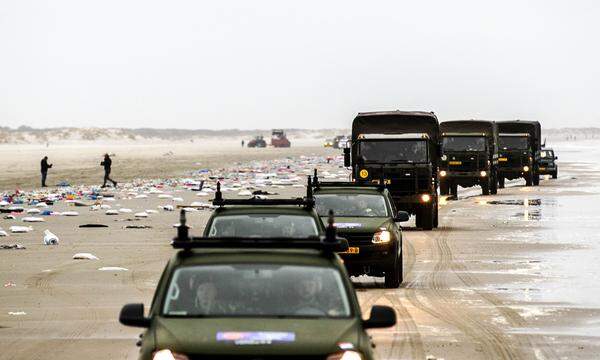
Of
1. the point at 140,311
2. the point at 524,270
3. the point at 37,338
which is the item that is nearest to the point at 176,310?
the point at 140,311

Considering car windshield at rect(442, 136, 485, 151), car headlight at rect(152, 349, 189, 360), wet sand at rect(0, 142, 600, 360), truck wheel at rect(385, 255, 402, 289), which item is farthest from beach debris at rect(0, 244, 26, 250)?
car windshield at rect(442, 136, 485, 151)

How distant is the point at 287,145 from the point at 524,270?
542ft

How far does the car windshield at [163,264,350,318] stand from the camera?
8.86 metres

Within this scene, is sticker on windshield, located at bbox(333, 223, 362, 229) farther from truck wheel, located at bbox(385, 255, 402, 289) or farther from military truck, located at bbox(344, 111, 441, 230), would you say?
military truck, located at bbox(344, 111, 441, 230)

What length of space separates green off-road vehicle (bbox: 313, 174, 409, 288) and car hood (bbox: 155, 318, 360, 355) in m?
11.1

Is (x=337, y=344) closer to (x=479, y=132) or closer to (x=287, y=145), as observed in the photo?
(x=479, y=132)

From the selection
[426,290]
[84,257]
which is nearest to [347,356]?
[426,290]

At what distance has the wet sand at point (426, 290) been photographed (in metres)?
13.8

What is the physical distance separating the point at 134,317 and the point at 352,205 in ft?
43.3

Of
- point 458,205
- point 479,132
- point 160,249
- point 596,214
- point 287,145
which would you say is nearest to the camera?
point 160,249

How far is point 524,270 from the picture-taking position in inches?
885

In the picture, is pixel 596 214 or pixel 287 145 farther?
pixel 287 145

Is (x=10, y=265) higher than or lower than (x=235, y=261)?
lower

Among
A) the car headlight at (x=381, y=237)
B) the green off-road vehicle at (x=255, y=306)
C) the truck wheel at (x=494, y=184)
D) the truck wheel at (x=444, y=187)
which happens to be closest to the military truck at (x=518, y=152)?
the truck wheel at (x=494, y=184)
